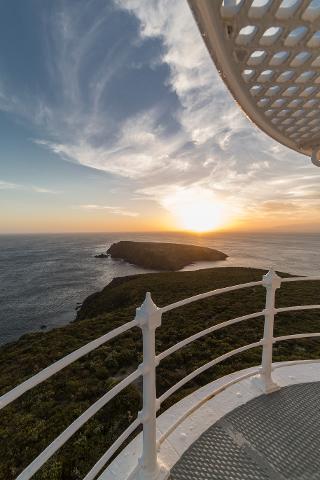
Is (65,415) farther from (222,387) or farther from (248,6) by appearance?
(248,6)

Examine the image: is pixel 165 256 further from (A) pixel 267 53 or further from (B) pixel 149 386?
(B) pixel 149 386

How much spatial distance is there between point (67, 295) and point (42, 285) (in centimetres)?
1219

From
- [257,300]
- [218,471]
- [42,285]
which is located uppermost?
[218,471]

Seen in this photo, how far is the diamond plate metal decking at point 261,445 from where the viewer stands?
89.0 inches

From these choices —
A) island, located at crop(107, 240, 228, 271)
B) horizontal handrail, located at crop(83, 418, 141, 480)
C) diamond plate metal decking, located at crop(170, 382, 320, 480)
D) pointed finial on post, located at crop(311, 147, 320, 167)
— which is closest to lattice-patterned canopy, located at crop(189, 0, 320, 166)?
pointed finial on post, located at crop(311, 147, 320, 167)

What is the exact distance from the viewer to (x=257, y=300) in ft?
45.9

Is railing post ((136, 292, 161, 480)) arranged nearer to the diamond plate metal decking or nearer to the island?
the diamond plate metal decking

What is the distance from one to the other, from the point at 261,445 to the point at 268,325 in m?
1.17

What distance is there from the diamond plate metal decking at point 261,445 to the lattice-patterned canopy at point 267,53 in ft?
13.0

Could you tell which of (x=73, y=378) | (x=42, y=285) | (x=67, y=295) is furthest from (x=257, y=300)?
(x=42, y=285)

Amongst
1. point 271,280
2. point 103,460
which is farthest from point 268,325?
point 103,460

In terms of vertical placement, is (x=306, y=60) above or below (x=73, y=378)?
above

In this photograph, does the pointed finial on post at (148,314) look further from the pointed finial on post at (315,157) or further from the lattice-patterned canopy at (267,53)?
the pointed finial on post at (315,157)

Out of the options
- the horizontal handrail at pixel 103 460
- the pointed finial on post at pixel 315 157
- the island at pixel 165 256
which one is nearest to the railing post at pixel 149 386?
the horizontal handrail at pixel 103 460
